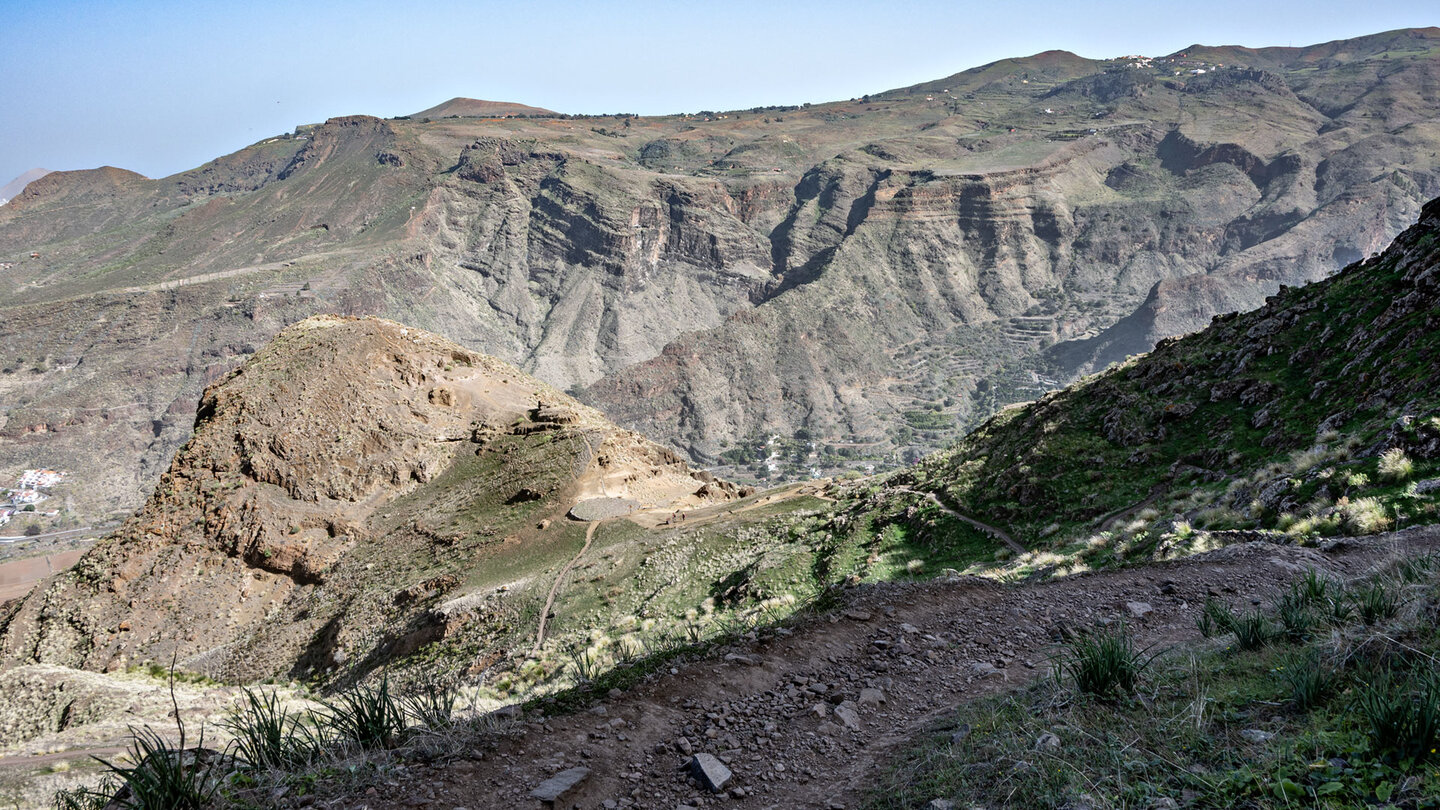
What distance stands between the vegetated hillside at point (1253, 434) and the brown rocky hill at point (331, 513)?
16820mm

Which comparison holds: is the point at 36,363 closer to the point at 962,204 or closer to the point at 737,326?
the point at 737,326

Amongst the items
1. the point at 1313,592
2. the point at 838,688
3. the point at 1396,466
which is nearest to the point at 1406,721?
the point at 1313,592

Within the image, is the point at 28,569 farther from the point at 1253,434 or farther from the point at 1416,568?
the point at 1416,568

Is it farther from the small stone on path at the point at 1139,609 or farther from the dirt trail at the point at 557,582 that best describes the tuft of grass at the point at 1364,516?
the dirt trail at the point at 557,582

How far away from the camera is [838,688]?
7691mm

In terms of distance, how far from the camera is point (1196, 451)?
17469 mm

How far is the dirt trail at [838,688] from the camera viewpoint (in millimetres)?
5691

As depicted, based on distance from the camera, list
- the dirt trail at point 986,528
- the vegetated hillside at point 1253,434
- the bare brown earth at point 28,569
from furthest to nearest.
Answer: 1. the bare brown earth at point 28,569
2. the dirt trail at point 986,528
3. the vegetated hillside at point 1253,434

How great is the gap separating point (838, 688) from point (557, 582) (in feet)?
64.2

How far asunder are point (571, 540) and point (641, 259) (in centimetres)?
17605

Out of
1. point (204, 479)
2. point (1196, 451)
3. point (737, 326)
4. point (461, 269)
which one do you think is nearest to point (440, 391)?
point (204, 479)

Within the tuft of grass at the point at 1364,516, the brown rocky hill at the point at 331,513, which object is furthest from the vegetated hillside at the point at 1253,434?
the brown rocky hill at the point at 331,513

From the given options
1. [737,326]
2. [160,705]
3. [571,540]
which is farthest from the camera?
[737,326]

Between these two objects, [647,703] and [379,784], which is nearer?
[379,784]
